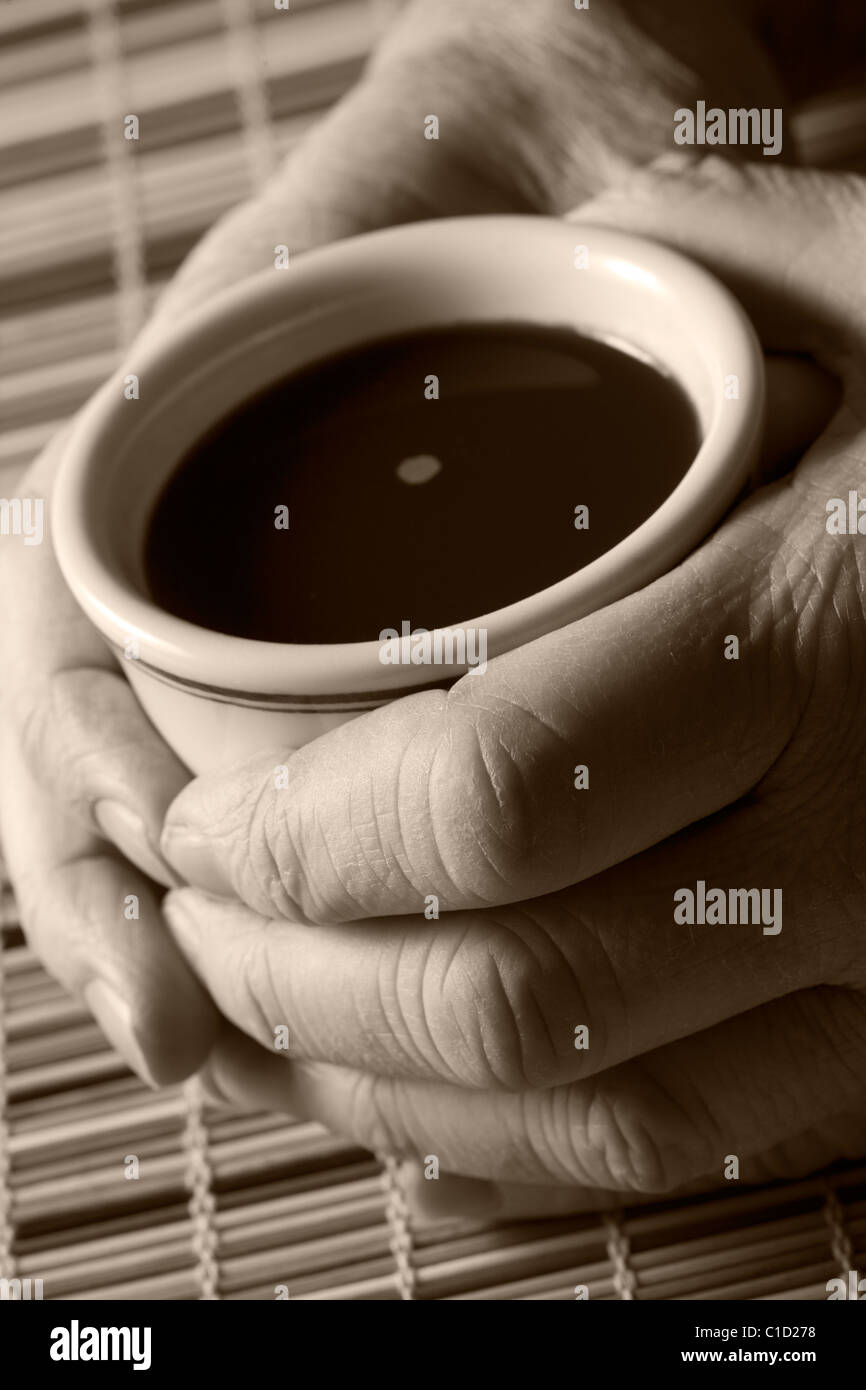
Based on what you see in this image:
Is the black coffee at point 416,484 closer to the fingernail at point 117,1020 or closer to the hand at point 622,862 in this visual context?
the hand at point 622,862

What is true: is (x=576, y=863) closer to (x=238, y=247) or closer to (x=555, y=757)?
(x=555, y=757)

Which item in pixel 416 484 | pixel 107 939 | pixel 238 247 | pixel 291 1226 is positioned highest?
pixel 238 247

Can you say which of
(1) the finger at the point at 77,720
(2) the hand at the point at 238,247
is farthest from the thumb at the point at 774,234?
(1) the finger at the point at 77,720

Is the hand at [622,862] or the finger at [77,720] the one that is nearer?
the hand at [622,862]

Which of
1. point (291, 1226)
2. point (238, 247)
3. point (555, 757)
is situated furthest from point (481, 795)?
point (238, 247)

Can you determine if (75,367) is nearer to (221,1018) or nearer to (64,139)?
(64,139)

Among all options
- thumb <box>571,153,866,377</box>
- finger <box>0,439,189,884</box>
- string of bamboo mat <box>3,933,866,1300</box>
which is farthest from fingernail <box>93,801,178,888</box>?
thumb <box>571,153,866,377</box>

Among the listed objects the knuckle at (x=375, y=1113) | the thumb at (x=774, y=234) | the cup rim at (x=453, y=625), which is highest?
the thumb at (x=774, y=234)

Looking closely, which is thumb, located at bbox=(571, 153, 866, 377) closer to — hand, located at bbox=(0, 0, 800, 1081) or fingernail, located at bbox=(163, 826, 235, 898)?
hand, located at bbox=(0, 0, 800, 1081)
